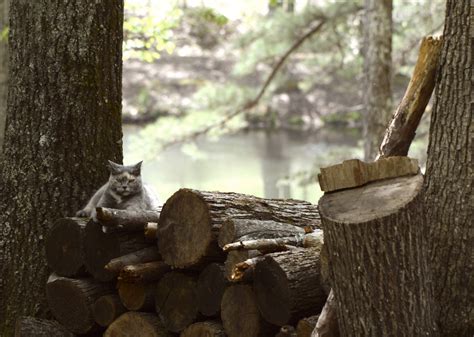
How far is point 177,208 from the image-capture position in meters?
4.82

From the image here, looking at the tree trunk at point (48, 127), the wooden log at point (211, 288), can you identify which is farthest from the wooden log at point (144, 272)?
the tree trunk at point (48, 127)

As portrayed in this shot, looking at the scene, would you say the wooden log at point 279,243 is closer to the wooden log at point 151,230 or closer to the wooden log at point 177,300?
the wooden log at point 177,300

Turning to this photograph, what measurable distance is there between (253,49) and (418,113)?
9764 mm

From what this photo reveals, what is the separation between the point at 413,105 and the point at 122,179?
203 cm

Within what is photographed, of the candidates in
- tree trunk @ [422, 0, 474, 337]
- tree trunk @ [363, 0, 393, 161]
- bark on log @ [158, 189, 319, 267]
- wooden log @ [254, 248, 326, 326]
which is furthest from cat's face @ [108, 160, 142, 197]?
tree trunk @ [363, 0, 393, 161]

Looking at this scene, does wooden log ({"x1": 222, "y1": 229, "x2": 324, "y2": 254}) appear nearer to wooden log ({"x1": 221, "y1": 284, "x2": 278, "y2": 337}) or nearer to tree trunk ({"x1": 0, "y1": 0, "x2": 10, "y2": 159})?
wooden log ({"x1": 221, "y1": 284, "x2": 278, "y2": 337})

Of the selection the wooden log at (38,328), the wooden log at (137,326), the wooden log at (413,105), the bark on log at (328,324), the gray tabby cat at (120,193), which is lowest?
the wooden log at (38,328)

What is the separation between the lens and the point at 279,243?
469 cm

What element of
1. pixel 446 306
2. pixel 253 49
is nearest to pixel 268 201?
pixel 446 306

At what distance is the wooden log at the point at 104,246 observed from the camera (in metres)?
5.08

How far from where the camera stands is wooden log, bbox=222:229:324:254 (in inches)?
177

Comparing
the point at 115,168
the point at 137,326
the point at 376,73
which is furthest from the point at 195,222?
the point at 376,73

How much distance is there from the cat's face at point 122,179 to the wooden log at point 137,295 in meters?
0.73

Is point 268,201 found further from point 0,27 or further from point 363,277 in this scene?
point 0,27
